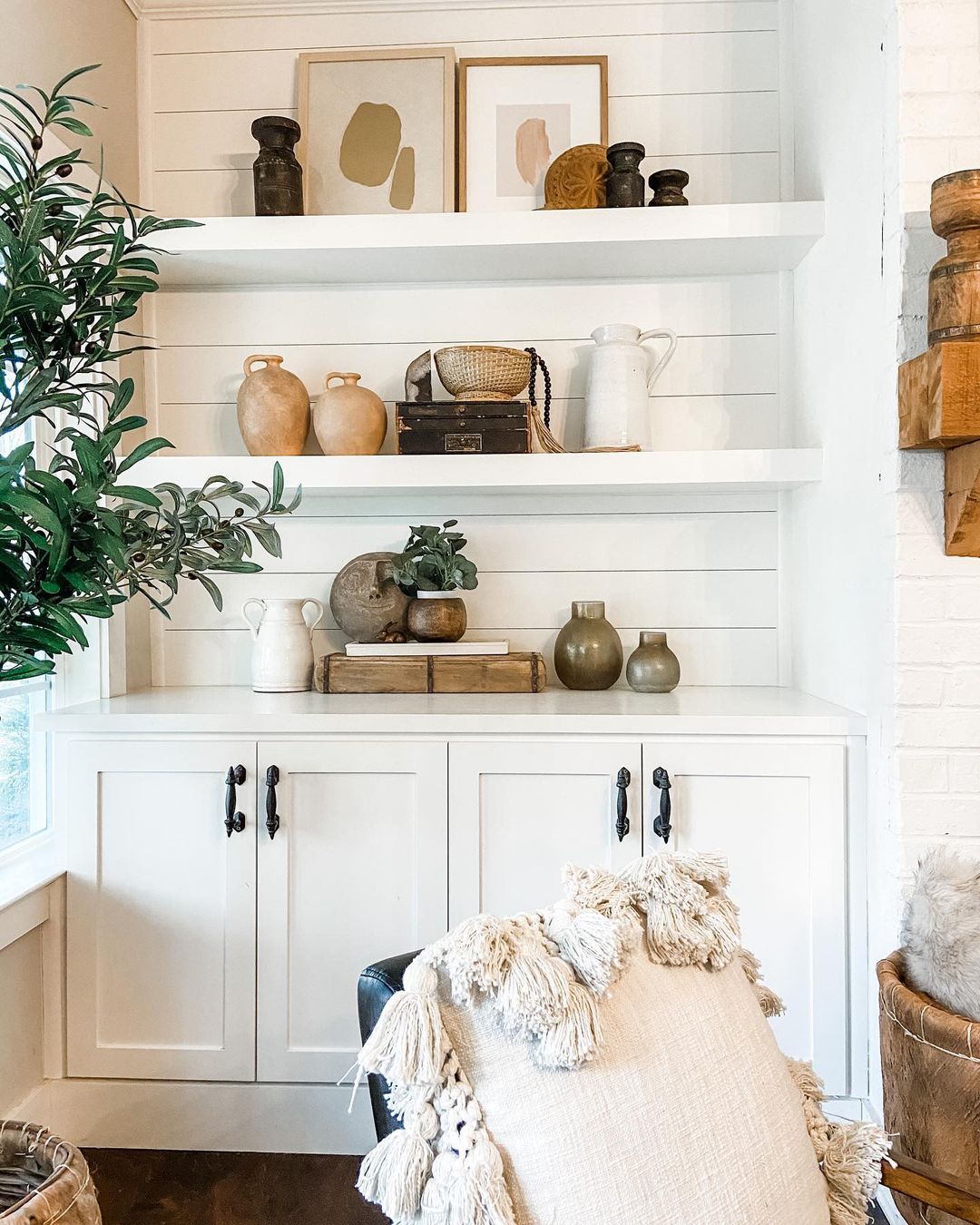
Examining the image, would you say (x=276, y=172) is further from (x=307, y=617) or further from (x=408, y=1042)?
(x=408, y=1042)

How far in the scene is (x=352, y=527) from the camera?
8.20 feet

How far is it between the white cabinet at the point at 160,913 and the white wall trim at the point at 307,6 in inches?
74.4

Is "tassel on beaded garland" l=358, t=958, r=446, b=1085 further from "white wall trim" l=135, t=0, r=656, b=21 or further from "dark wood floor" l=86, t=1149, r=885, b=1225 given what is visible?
"white wall trim" l=135, t=0, r=656, b=21

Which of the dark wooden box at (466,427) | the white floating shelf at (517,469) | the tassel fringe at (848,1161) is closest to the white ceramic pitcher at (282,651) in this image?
the white floating shelf at (517,469)

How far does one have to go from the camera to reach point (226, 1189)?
186 centimetres

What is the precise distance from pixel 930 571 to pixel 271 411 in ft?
4.96

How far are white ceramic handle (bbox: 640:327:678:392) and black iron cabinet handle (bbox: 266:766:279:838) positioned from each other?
1.30 meters

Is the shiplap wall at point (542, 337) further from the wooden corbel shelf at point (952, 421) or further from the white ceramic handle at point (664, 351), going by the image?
the wooden corbel shelf at point (952, 421)

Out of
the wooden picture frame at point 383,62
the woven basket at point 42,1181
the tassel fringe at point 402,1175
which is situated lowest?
the woven basket at point 42,1181

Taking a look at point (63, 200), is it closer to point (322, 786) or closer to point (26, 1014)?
point (322, 786)

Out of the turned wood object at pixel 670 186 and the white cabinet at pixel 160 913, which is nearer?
the white cabinet at pixel 160 913

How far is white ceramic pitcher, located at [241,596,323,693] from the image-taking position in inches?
90.7

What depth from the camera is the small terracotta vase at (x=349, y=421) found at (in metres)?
2.29

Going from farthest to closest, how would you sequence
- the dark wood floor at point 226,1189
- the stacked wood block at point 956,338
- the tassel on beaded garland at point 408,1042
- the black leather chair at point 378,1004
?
the dark wood floor at point 226,1189, the stacked wood block at point 956,338, the black leather chair at point 378,1004, the tassel on beaded garland at point 408,1042
